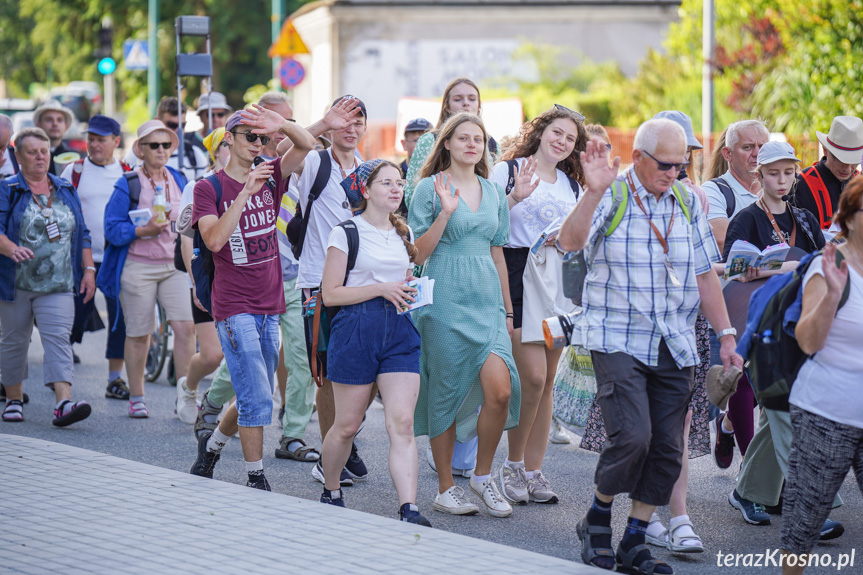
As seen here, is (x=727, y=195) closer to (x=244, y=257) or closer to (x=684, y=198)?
(x=684, y=198)

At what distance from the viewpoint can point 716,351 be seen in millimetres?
6953

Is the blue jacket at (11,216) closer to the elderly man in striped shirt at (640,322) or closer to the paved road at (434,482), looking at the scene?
the paved road at (434,482)

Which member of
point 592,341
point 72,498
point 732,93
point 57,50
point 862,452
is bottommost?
point 72,498

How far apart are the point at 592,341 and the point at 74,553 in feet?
7.97

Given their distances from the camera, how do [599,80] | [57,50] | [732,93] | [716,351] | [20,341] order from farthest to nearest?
[57,50], [599,80], [732,93], [20,341], [716,351]

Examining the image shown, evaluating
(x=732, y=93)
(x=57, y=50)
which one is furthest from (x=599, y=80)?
(x=57, y=50)

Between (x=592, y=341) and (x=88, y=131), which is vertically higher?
(x=88, y=131)

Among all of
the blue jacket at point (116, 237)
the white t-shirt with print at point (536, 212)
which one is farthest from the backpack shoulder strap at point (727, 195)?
the blue jacket at point (116, 237)

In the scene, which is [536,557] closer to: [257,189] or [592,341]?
[592,341]

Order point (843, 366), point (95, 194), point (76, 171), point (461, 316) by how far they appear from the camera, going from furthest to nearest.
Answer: point (76, 171), point (95, 194), point (461, 316), point (843, 366)

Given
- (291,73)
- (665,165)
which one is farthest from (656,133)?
→ (291,73)

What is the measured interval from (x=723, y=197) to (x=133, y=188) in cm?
475

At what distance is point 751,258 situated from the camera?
620 cm

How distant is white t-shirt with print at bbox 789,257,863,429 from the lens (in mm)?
4730
